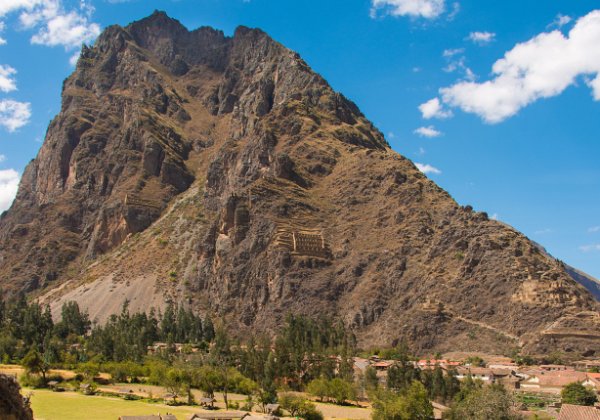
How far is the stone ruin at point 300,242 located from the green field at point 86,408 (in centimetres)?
8637

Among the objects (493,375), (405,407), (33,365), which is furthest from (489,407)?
(33,365)

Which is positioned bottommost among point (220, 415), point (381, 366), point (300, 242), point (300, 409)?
point (220, 415)

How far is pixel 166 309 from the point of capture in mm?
180625

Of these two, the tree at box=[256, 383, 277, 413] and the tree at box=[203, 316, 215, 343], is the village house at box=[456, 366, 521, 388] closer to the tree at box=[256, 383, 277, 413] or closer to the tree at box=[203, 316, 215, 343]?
the tree at box=[256, 383, 277, 413]

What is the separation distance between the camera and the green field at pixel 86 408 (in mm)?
76500

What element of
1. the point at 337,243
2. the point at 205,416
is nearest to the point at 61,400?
the point at 205,416

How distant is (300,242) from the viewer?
179500mm

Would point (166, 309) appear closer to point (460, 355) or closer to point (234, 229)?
point (234, 229)

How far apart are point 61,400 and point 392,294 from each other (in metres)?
90.2

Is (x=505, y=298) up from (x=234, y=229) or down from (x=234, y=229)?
down

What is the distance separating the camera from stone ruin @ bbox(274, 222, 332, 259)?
584ft

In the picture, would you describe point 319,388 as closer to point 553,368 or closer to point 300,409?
point 300,409

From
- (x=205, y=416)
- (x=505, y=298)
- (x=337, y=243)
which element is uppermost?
(x=337, y=243)

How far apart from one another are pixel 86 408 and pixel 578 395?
6710 centimetres
